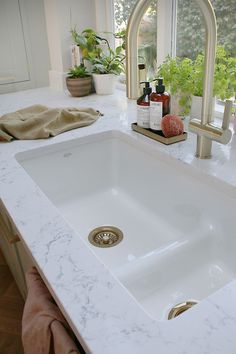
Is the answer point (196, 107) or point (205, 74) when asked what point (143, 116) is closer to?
point (196, 107)

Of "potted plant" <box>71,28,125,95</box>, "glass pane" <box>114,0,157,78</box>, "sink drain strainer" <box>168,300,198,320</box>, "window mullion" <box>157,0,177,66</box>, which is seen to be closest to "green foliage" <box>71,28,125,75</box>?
"potted plant" <box>71,28,125,95</box>

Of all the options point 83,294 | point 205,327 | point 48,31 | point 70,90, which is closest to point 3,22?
point 48,31

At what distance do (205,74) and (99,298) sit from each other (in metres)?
0.60

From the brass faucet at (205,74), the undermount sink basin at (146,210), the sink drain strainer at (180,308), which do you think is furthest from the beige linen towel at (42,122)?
the sink drain strainer at (180,308)

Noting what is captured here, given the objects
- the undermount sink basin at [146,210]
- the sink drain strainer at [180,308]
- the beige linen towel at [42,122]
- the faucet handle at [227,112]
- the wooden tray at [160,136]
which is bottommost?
the sink drain strainer at [180,308]

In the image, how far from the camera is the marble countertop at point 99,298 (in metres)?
0.46

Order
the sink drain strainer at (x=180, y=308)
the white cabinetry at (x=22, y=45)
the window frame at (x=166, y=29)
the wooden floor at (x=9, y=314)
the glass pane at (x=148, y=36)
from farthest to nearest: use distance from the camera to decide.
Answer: the white cabinetry at (x=22, y=45)
the glass pane at (x=148, y=36)
the window frame at (x=166, y=29)
the wooden floor at (x=9, y=314)
the sink drain strainer at (x=180, y=308)

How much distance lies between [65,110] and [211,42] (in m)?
0.65

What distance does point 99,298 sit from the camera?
54cm

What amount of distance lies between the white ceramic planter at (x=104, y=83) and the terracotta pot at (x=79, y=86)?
36 mm

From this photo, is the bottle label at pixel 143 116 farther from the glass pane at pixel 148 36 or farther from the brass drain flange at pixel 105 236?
the glass pane at pixel 148 36

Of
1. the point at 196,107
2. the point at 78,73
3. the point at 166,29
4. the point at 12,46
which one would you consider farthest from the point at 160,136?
the point at 12,46

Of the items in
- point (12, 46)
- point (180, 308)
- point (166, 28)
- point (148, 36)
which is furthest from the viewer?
point (12, 46)

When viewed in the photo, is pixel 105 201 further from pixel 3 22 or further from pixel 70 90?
pixel 3 22
